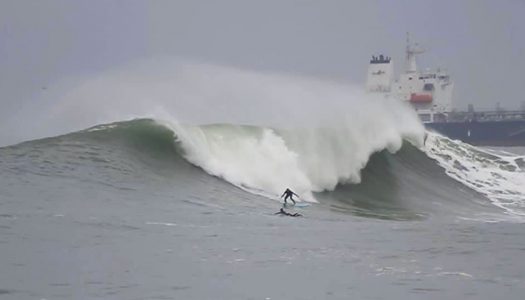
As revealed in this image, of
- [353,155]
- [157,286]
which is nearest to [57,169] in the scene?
[157,286]

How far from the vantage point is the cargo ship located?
360 ft

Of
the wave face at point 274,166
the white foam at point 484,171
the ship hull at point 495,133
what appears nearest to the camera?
the wave face at point 274,166

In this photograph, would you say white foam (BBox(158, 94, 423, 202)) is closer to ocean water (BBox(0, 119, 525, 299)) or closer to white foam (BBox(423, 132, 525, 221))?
ocean water (BBox(0, 119, 525, 299))

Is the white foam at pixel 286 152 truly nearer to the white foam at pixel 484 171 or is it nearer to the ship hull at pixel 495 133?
the white foam at pixel 484 171

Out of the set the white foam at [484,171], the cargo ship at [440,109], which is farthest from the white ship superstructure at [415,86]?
the white foam at [484,171]

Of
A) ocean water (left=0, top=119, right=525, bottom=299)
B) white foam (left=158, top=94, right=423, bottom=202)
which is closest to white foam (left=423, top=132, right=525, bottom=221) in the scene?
ocean water (left=0, top=119, right=525, bottom=299)

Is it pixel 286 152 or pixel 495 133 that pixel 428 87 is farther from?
pixel 286 152

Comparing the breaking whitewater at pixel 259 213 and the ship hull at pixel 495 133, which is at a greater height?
the ship hull at pixel 495 133

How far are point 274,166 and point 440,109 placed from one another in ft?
351

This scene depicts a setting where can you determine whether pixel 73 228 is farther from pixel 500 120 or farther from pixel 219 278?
pixel 500 120

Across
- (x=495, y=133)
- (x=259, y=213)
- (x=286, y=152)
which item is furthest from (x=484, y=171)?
(x=495, y=133)

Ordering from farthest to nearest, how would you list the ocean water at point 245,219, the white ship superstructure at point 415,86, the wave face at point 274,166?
the white ship superstructure at point 415,86 → the wave face at point 274,166 → the ocean water at point 245,219

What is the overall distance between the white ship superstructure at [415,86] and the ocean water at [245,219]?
96407 millimetres

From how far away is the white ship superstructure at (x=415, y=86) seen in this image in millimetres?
127250
